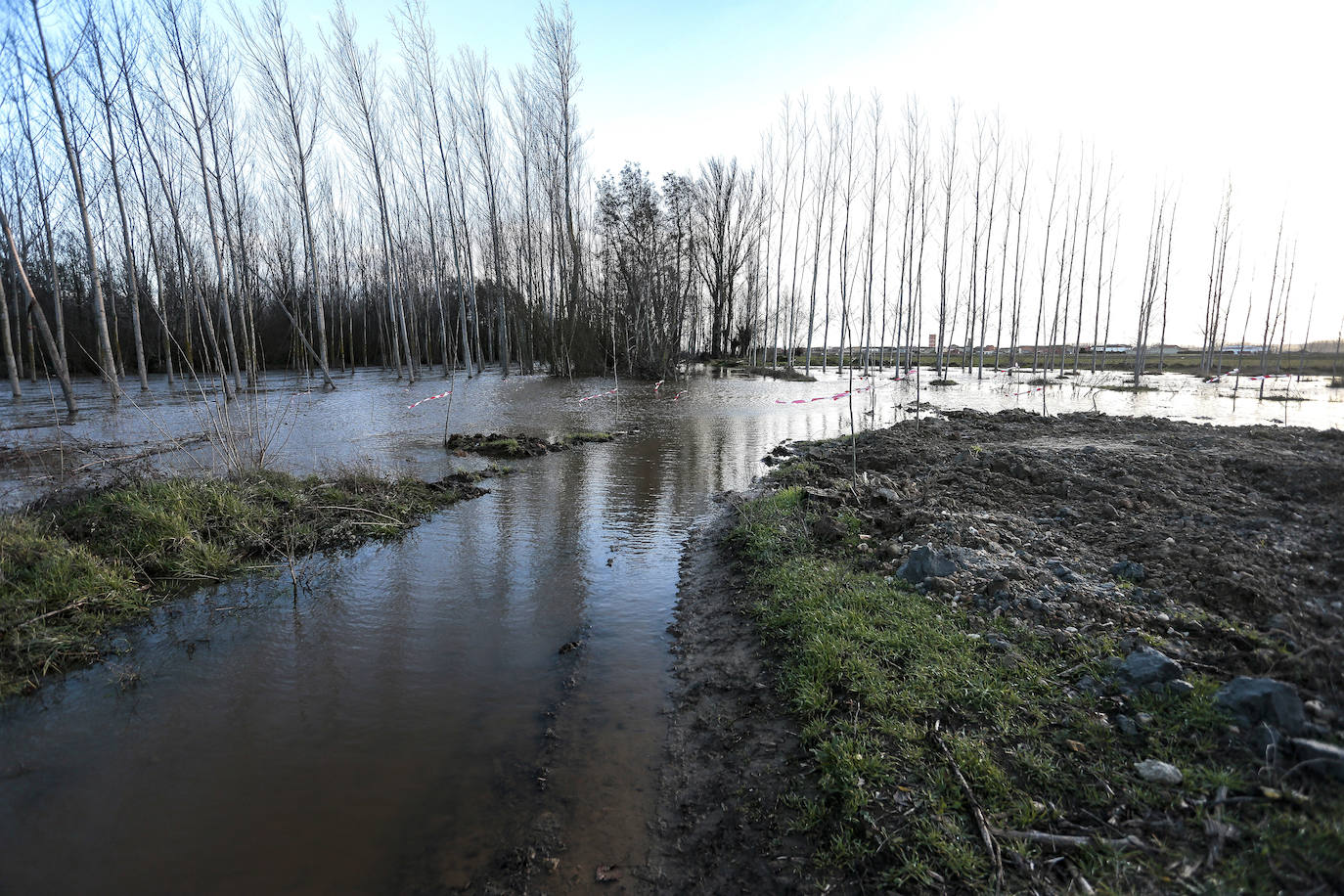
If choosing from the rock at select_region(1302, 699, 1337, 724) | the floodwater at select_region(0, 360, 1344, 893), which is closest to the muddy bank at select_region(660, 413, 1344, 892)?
the rock at select_region(1302, 699, 1337, 724)

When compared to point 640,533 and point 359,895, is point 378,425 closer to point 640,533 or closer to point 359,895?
point 640,533

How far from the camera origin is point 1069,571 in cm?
480

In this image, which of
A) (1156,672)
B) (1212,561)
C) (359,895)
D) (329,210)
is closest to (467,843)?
(359,895)

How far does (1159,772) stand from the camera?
2662 millimetres

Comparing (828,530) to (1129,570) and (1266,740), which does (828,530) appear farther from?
(1266,740)

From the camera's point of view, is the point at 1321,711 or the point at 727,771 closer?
the point at 1321,711

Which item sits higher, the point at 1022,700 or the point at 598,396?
the point at 598,396

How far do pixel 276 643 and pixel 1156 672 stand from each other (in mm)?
6459

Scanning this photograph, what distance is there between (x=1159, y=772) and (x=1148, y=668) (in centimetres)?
84

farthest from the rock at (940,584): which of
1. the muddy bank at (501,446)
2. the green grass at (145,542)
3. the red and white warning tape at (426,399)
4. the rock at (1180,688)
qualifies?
the red and white warning tape at (426,399)

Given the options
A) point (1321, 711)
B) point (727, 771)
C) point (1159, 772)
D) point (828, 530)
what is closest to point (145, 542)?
point (727, 771)

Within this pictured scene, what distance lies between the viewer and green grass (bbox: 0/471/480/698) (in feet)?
15.5

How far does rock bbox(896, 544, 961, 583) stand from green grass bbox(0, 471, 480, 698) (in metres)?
6.35

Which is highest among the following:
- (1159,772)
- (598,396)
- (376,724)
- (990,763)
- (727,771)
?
(598,396)
